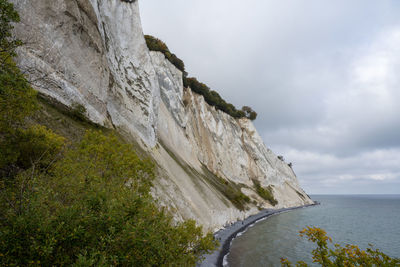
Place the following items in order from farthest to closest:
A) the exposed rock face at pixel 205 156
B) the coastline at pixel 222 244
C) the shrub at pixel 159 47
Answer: the shrub at pixel 159 47 < the exposed rock face at pixel 205 156 < the coastline at pixel 222 244

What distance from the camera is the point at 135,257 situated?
5.48 metres

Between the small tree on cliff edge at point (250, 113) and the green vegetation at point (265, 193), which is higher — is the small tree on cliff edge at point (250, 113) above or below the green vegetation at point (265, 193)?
above

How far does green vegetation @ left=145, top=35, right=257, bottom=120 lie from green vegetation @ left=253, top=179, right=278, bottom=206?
28.6 m

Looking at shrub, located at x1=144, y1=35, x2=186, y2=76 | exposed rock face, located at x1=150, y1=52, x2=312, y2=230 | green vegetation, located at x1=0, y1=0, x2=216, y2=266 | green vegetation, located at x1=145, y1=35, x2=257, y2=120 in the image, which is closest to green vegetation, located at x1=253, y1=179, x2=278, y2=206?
exposed rock face, located at x1=150, y1=52, x2=312, y2=230

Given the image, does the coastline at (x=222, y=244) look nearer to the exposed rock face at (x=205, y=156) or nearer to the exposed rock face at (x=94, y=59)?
the exposed rock face at (x=205, y=156)

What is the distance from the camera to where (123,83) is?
97.5 feet

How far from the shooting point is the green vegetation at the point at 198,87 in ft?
170

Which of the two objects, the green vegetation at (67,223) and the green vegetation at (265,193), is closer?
the green vegetation at (67,223)

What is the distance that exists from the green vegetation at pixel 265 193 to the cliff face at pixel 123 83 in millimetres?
9649

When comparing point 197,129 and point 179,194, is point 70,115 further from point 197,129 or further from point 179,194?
point 197,129

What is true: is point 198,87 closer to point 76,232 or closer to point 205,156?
point 205,156

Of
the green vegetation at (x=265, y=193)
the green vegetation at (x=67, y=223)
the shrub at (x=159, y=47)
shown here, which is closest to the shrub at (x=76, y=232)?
the green vegetation at (x=67, y=223)

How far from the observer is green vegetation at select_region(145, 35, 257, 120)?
170ft

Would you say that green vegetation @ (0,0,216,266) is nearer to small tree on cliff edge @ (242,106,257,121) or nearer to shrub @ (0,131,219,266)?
shrub @ (0,131,219,266)
